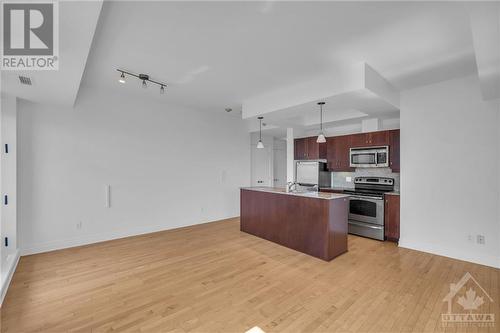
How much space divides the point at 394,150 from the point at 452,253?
1975 mm

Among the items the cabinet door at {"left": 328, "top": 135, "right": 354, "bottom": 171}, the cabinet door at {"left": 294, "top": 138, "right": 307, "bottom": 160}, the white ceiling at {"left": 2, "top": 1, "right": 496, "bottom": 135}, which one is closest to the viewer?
the white ceiling at {"left": 2, "top": 1, "right": 496, "bottom": 135}

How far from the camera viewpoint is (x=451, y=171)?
3.62 metres

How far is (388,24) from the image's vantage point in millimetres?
2270

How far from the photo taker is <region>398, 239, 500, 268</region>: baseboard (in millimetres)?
3263

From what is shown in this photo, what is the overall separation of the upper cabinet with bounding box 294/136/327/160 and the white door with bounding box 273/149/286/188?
165 cm

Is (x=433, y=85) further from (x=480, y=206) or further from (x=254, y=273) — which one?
(x=254, y=273)

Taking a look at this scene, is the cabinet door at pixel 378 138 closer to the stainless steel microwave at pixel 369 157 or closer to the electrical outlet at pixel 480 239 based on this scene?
the stainless steel microwave at pixel 369 157

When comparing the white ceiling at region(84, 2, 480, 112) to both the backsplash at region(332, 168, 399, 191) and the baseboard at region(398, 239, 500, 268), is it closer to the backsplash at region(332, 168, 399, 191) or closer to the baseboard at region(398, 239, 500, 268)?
the backsplash at region(332, 168, 399, 191)

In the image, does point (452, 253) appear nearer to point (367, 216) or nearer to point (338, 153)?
point (367, 216)

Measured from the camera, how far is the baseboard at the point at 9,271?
2.48 metres

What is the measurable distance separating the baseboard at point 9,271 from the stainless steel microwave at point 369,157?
19.5 feet

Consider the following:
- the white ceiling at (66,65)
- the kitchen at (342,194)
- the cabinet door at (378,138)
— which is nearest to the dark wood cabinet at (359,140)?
the kitchen at (342,194)

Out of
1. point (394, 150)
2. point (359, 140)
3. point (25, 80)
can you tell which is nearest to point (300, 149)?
point (359, 140)

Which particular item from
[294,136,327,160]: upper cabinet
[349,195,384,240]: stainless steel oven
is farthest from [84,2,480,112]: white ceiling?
[294,136,327,160]: upper cabinet
